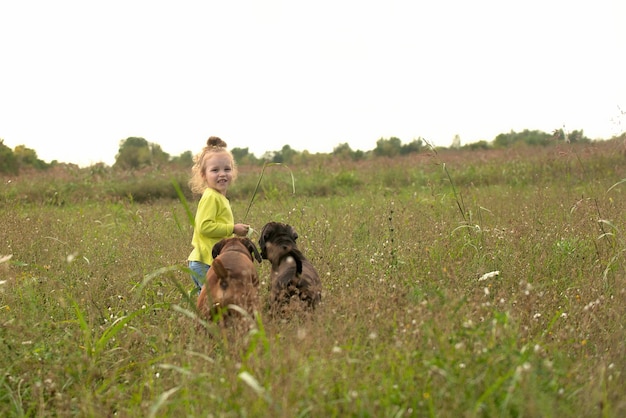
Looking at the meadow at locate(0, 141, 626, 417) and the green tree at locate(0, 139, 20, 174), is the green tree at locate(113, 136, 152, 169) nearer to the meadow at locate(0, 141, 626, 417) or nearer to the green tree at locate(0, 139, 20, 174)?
the green tree at locate(0, 139, 20, 174)

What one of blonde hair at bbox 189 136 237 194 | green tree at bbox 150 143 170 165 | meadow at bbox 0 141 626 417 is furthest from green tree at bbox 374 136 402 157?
blonde hair at bbox 189 136 237 194

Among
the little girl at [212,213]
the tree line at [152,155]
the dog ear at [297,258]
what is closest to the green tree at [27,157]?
the tree line at [152,155]

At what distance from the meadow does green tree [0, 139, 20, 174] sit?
8913 mm

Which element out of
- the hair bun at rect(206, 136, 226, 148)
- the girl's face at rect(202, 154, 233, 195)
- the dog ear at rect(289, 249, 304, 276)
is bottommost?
the dog ear at rect(289, 249, 304, 276)

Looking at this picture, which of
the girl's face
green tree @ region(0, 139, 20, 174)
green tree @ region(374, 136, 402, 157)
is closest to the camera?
the girl's face

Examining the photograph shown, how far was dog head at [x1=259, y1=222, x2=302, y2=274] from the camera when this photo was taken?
12.9 ft

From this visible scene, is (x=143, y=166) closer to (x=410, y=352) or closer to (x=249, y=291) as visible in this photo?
(x=249, y=291)

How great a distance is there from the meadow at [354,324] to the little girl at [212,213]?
367 millimetres

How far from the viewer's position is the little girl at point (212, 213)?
14.3ft

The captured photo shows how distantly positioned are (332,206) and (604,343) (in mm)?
5960

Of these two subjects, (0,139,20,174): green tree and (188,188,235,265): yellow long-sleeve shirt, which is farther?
(0,139,20,174): green tree

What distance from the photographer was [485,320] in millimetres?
3018

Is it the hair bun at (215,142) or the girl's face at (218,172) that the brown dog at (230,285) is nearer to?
the girl's face at (218,172)

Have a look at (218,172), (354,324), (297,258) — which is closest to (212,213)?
(218,172)
